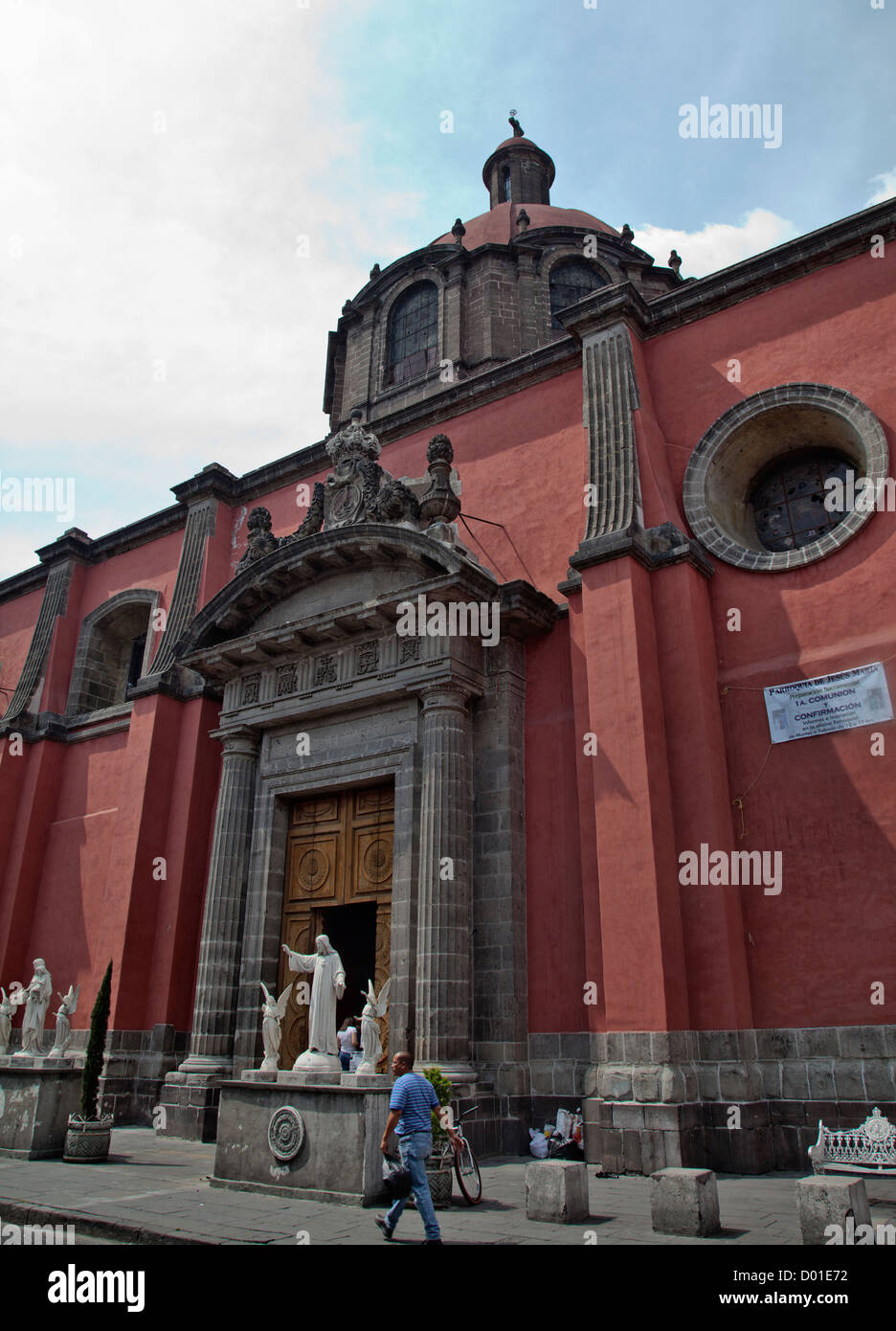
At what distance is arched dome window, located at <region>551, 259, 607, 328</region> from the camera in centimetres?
2100

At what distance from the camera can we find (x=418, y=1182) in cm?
598

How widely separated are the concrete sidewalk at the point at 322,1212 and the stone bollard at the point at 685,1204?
10 cm

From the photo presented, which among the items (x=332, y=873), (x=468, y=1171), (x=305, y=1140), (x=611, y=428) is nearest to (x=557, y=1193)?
(x=468, y=1171)

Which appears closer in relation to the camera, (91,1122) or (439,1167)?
(439,1167)

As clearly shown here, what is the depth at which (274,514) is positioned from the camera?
1755 cm

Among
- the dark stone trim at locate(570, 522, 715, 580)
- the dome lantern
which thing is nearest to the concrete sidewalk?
the dark stone trim at locate(570, 522, 715, 580)

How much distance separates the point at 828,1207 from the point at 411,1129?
2.66 meters

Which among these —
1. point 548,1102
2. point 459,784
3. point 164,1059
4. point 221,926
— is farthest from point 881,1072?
point 164,1059

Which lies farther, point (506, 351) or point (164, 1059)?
point (506, 351)

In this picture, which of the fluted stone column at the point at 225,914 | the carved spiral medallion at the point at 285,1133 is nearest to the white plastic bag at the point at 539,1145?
the carved spiral medallion at the point at 285,1133

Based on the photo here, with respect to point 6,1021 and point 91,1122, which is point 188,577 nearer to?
point 6,1021

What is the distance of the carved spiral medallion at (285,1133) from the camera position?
778 centimetres
